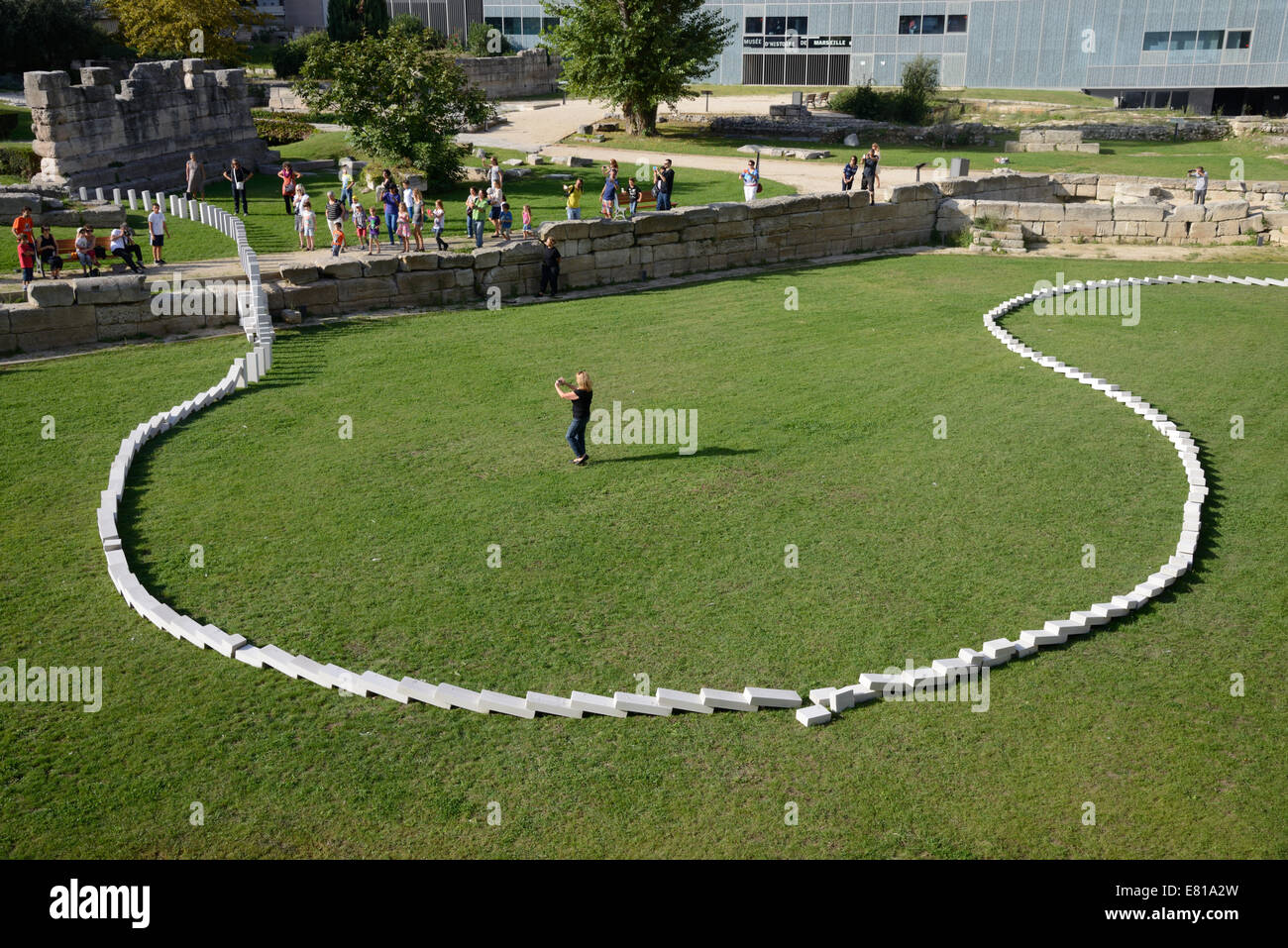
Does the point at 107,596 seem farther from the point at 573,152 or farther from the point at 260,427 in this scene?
the point at 573,152

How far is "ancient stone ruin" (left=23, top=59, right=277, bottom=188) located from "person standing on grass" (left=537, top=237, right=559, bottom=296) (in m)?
13.3

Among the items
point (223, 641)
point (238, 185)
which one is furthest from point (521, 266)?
point (223, 641)

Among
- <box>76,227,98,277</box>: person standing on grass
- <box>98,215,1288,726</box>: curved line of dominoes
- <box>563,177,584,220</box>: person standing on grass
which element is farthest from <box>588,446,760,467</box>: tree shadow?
<box>76,227,98,277</box>: person standing on grass

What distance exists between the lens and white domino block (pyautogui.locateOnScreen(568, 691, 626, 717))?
26.2 feet

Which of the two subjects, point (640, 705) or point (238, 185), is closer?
point (640, 705)

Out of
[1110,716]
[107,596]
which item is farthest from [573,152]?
[1110,716]

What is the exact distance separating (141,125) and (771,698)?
27.4m

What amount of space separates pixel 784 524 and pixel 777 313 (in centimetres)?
947

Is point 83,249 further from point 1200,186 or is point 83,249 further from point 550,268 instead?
point 1200,186

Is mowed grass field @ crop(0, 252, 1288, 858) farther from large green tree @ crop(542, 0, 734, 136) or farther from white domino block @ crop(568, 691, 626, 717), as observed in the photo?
large green tree @ crop(542, 0, 734, 136)

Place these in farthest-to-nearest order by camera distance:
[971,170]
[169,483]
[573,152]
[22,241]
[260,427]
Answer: [573,152] → [971,170] → [22,241] → [260,427] → [169,483]

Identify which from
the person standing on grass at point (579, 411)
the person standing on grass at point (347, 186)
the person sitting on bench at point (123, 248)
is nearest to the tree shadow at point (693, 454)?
the person standing on grass at point (579, 411)

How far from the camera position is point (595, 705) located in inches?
315

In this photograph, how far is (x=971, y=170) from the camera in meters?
34.1
